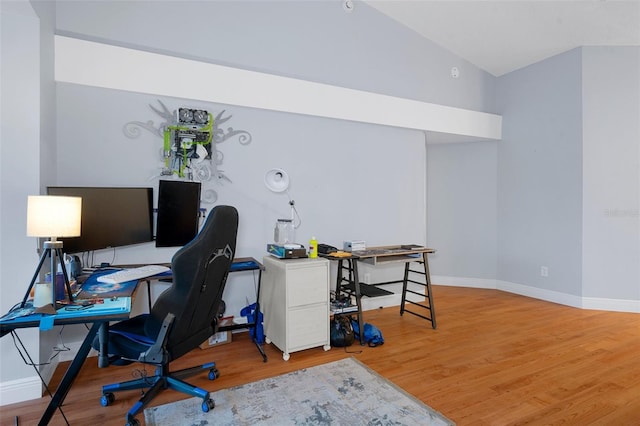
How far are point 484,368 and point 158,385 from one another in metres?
2.31

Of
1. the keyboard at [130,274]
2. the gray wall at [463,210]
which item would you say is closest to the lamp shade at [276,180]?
the keyboard at [130,274]

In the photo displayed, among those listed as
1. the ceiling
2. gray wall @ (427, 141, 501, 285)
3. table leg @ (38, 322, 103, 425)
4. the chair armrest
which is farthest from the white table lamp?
gray wall @ (427, 141, 501, 285)

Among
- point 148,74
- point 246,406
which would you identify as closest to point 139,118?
point 148,74

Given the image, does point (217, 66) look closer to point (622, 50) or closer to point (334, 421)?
point (334, 421)

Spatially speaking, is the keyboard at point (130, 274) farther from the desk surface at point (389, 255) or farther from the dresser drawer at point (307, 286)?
the desk surface at point (389, 255)

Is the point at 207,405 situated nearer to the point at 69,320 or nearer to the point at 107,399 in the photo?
the point at 107,399

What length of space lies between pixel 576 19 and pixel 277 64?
329cm

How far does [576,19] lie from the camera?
3.70 meters

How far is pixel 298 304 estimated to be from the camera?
9.10ft

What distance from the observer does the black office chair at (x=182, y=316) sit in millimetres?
1784

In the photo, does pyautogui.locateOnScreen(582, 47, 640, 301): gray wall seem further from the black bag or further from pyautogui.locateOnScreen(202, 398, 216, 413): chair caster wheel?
pyautogui.locateOnScreen(202, 398, 216, 413): chair caster wheel

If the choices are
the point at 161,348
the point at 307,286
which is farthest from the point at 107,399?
the point at 307,286

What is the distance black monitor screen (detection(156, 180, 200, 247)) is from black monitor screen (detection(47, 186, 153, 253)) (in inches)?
5.2

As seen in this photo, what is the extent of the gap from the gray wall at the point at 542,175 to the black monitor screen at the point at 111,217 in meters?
4.66
